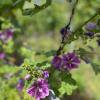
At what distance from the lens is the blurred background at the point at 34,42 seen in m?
2.84

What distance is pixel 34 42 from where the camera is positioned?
5.39 meters

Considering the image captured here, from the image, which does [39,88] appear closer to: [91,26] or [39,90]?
[39,90]

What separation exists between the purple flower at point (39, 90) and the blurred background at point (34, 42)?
1.05ft

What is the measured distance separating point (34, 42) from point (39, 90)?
339cm

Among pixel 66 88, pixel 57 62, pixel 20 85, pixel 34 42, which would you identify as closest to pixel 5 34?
pixel 20 85

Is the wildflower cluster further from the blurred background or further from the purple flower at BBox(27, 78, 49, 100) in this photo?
the blurred background

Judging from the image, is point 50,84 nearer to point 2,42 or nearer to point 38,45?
point 2,42

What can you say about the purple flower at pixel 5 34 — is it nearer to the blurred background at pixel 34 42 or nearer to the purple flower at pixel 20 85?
the blurred background at pixel 34 42

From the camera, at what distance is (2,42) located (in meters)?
3.37


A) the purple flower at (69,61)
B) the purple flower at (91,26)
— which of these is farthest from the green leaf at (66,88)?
the purple flower at (91,26)

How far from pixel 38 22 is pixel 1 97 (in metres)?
3.18

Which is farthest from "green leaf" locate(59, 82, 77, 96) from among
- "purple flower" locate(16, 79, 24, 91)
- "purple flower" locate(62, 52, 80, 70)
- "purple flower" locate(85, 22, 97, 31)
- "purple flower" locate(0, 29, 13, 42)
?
"purple flower" locate(0, 29, 13, 42)

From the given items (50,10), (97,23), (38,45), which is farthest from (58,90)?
(50,10)

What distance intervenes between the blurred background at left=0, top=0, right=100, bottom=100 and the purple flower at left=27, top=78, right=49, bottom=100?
0.32 metres
